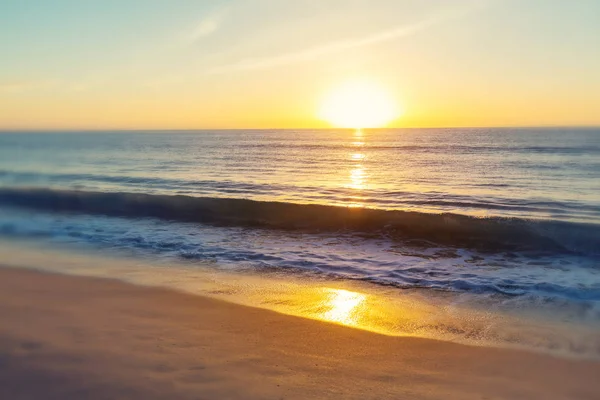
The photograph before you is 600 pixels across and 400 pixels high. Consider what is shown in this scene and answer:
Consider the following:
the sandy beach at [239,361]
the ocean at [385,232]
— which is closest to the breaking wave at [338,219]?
the ocean at [385,232]

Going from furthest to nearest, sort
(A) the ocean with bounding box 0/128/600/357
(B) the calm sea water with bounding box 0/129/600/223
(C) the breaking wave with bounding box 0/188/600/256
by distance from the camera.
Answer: (B) the calm sea water with bounding box 0/129/600/223 → (C) the breaking wave with bounding box 0/188/600/256 → (A) the ocean with bounding box 0/128/600/357

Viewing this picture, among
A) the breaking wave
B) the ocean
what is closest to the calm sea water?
the ocean

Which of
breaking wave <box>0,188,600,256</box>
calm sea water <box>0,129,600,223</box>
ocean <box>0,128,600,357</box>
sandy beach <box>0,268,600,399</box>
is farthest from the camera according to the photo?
calm sea water <box>0,129,600,223</box>

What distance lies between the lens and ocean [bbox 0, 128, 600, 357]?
23.5 feet

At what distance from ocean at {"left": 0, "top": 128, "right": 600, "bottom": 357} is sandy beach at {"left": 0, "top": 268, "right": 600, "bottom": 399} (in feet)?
2.28

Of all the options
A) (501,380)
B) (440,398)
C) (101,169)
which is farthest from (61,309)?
(101,169)

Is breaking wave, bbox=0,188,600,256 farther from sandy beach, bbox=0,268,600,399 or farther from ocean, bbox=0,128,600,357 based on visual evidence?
sandy beach, bbox=0,268,600,399

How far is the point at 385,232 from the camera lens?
505 inches

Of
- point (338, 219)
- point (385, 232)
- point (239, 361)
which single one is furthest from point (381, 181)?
point (239, 361)

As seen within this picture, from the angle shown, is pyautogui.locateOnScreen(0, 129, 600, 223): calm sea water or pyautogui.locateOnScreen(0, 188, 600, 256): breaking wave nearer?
pyautogui.locateOnScreen(0, 188, 600, 256): breaking wave

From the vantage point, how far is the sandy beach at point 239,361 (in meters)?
4.36

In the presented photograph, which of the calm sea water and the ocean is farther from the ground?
the calm sea water

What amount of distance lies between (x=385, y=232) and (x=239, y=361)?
845cm

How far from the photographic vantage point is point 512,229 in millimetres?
12148
